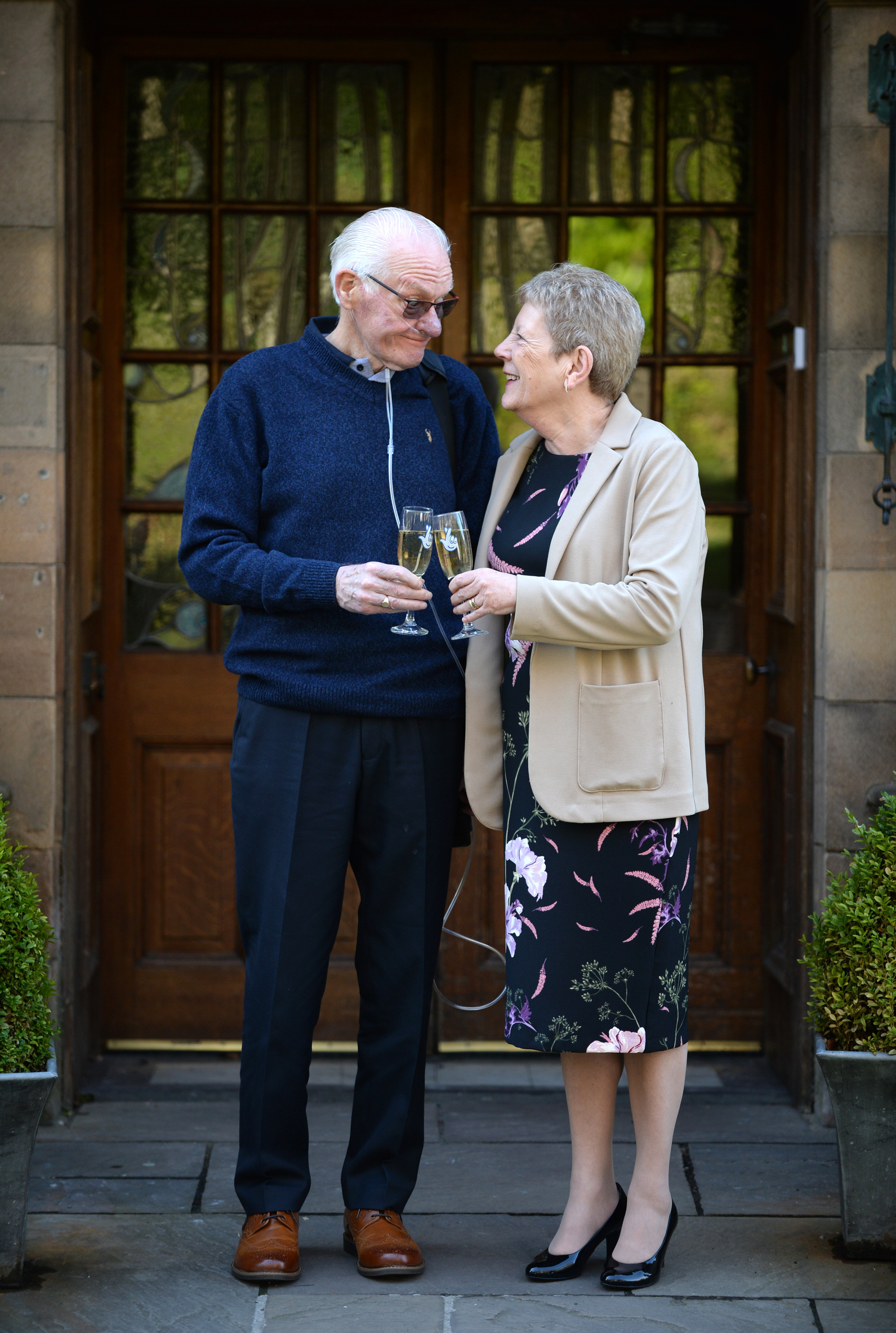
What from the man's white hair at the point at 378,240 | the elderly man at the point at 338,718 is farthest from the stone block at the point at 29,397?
the man's white hair at the point at 378,240

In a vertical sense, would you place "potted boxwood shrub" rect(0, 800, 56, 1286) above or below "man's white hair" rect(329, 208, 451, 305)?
below

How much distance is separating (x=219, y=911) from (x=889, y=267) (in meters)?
2.46

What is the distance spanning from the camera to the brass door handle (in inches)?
159

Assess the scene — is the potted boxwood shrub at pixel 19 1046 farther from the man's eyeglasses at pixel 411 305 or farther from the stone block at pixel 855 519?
the stone block at pixel 855 519

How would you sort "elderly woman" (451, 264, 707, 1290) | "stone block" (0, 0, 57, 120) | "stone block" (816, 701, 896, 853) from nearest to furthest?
"elderly woman" (451, 264, 707, 1290), "stone block" (0, 0, 57, 120), "stone block" (816, 701, 896, 853)

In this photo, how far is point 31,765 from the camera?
3.58 m

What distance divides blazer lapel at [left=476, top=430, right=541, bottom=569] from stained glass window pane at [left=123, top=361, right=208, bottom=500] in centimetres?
152

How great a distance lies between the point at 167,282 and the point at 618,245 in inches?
49.4

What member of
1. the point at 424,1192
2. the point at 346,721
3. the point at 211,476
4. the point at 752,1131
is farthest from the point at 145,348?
the point at 752,1131

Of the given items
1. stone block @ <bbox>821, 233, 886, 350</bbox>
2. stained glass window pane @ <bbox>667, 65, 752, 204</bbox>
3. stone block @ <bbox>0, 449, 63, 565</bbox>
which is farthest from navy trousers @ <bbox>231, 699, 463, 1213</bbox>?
stained glass window pane @ <bbox>667, 65, 752, 204</bbox>

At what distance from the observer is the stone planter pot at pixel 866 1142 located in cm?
284

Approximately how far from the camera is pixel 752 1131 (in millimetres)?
3650

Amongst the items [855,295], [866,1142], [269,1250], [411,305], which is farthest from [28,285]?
[866,1142]

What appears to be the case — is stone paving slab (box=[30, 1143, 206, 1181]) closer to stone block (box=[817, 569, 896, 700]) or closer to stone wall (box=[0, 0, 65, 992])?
stone wall (box=[0, 0, 65, 992])
